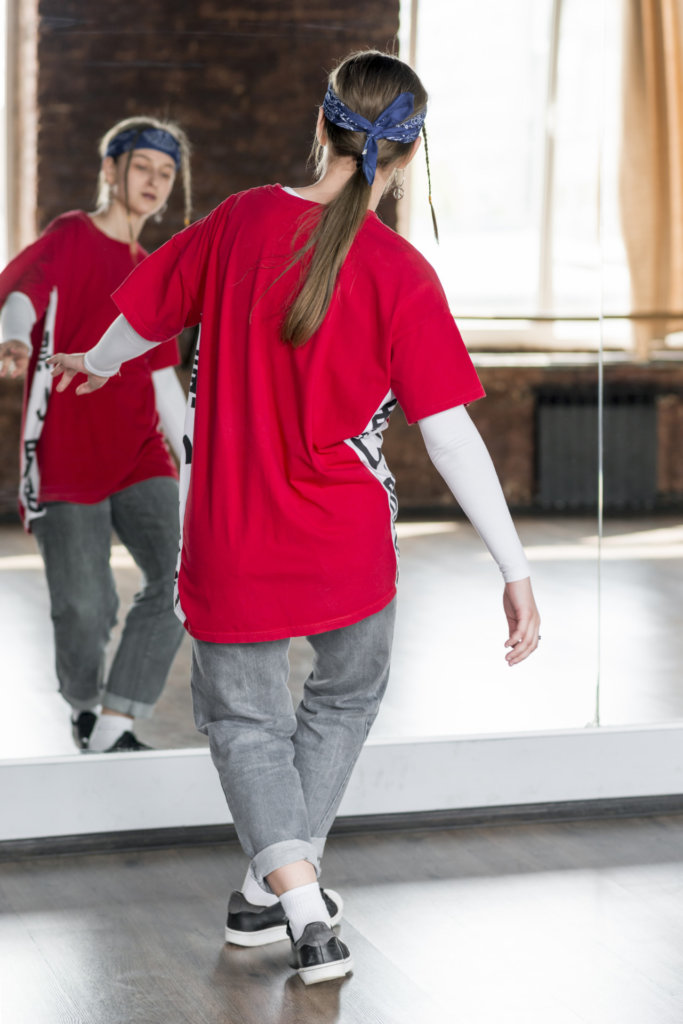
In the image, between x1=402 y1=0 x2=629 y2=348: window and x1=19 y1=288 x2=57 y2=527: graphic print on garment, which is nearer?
x1=19 y1=288 x2=57 y2=527: graphic print on garment

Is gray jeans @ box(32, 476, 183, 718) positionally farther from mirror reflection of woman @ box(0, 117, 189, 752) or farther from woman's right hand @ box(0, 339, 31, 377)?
woman's right hand @ box(0, 339, 31, 377)

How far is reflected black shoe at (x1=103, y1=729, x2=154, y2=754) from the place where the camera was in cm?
270

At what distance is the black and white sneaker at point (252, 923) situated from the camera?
2221 millimetres

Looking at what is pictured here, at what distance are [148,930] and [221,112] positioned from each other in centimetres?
146

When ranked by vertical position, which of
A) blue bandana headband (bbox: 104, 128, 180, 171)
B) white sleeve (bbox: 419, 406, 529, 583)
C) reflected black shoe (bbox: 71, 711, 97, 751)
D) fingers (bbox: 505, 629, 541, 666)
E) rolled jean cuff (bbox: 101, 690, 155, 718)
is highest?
blue bandana headband (bbox: 104, 128, 180, 171)

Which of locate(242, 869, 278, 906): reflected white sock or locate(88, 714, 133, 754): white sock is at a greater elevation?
locate(88, 714, 133, 754): white sock

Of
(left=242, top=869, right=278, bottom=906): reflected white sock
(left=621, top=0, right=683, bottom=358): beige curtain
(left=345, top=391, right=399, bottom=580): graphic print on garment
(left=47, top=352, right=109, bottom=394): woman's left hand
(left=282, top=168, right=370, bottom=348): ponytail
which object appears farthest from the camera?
(left=621, top=0, right=683, bottom=358): beige curtain

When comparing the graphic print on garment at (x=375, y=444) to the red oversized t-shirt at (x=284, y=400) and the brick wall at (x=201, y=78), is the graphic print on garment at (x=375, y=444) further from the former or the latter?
the brick wall at (x=201, y=78)

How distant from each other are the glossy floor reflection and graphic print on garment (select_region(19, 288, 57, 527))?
0.06m

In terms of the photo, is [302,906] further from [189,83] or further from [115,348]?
[189,83]

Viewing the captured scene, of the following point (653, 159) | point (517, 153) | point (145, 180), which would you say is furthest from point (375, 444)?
point (653, 159)

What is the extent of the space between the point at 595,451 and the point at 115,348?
4.03ft

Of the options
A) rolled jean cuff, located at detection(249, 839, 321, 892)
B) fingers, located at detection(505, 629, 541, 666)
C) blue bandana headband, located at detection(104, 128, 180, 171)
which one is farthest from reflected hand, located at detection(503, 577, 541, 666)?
blue bandana headband, located at detection(104, 128, 180, 171)

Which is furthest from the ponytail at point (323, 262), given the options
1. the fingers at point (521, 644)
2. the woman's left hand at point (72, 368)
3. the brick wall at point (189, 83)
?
the brick wall at point (189, 83)
